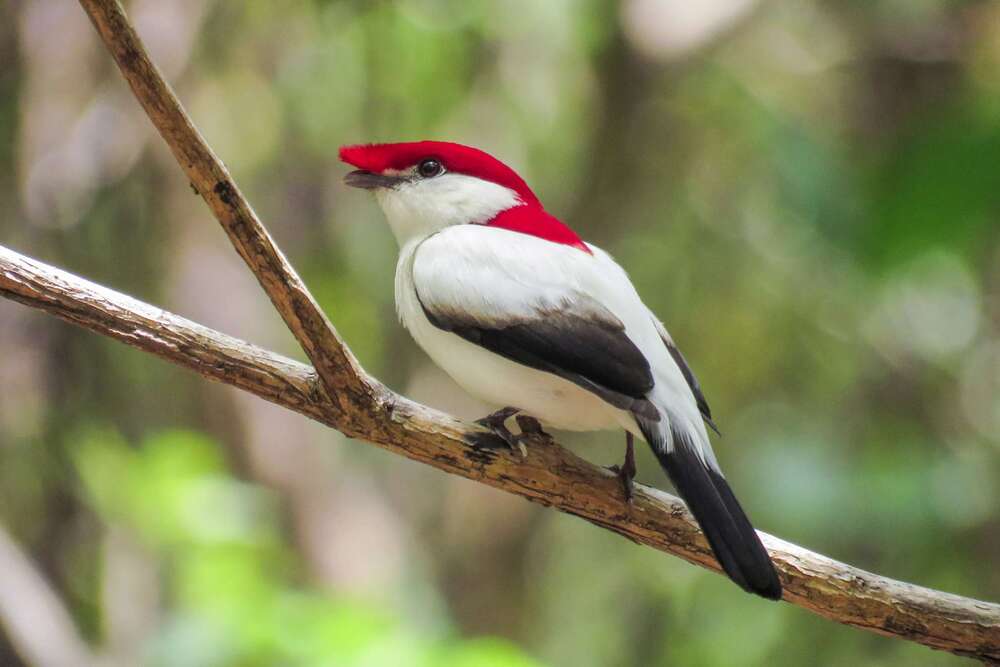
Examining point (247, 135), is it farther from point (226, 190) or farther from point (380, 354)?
point (226, 190)

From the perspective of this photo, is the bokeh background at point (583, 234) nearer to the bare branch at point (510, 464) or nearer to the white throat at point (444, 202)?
the bare branch at point (510, 464)

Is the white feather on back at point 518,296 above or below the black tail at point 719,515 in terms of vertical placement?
above

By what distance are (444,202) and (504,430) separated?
2.54ft

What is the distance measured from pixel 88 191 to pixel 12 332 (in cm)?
72

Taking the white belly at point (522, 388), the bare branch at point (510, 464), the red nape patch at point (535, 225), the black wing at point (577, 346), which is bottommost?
the bare branch at point (510, 464)

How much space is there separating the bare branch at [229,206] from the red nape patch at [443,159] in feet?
2.83

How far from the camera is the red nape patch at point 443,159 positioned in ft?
10.0

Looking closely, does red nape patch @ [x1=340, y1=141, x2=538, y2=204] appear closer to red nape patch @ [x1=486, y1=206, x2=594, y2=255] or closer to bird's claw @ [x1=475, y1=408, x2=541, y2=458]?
red nape patch @ [x1=486, y1=206, x2=594, y2=255]

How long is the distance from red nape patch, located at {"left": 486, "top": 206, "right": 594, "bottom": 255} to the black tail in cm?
65

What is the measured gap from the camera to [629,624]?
6.39 meters

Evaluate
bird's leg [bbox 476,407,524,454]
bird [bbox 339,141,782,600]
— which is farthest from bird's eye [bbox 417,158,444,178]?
bird's leg [bbox 476,407,524,454]

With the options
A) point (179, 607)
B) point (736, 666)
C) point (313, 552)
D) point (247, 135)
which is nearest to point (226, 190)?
point (179, 607)

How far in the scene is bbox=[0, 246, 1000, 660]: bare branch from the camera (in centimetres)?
236

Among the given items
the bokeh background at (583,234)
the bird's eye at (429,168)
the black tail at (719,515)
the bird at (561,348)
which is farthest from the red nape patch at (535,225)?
the bokeh background at (583,234)
